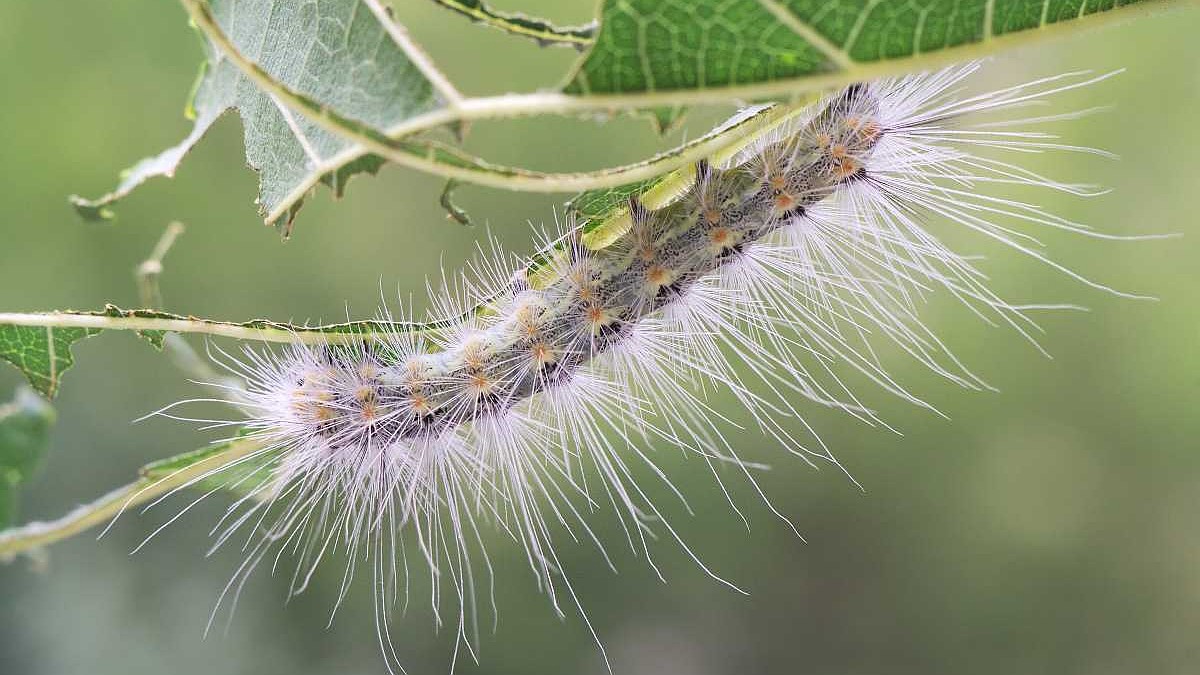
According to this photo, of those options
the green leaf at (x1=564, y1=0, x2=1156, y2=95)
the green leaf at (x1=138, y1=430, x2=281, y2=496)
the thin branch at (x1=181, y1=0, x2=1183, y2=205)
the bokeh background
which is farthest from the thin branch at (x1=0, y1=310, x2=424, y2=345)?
the bokeh background

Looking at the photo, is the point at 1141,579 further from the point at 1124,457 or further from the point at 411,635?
the point at 411,635

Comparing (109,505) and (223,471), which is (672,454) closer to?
(223,471)

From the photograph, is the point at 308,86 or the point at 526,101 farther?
the point at 308,86

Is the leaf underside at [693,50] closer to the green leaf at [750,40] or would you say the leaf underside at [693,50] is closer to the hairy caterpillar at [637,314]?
the green leaf at [750,40]

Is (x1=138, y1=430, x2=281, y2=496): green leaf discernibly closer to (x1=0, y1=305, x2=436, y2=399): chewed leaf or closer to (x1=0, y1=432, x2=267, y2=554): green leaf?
(x1=0, y1=432, x2=267, y2=554): green leaf

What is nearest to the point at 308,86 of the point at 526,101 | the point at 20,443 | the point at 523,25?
the point at 523,25

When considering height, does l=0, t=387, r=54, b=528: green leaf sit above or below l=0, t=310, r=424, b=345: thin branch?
above

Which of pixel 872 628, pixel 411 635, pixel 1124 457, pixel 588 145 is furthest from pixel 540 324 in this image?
pixel 1124 457
